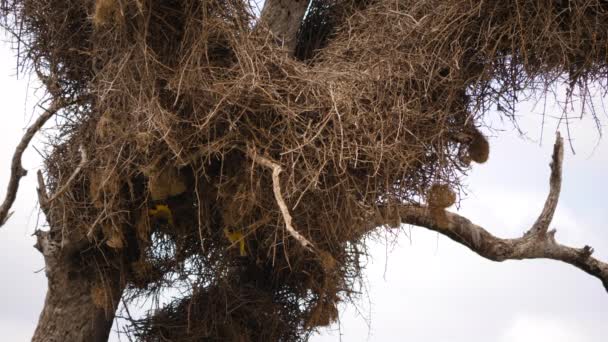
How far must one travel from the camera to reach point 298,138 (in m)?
3.30

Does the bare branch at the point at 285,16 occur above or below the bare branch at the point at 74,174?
above

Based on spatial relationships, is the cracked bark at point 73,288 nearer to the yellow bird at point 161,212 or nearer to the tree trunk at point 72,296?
the tree trunk at point 72,296

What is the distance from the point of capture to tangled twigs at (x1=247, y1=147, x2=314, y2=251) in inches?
115

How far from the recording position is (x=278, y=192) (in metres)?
3.07

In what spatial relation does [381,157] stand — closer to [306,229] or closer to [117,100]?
[306,229]

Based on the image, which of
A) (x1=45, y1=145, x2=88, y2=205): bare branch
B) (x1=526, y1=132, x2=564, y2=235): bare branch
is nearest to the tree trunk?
(x1=45, y1=145, x2=88, y2=205): bare branch

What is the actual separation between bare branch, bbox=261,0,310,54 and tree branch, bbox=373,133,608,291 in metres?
0.80

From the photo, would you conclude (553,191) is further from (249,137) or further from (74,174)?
(74,174)

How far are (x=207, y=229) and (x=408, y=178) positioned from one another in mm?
673

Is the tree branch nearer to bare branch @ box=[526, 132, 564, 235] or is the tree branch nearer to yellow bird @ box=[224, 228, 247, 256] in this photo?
bare branch @ box=[526, 132, 564, 235]

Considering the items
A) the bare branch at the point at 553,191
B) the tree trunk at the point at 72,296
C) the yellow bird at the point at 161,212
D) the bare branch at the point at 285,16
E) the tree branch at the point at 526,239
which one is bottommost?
the tree trunk at the point at 72,296

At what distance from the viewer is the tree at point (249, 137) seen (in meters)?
3.35

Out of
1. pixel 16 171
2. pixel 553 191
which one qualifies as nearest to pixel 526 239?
pixel 553 191

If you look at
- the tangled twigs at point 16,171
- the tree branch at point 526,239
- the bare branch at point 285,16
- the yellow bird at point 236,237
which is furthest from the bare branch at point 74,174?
the tree branch at point 526,239
